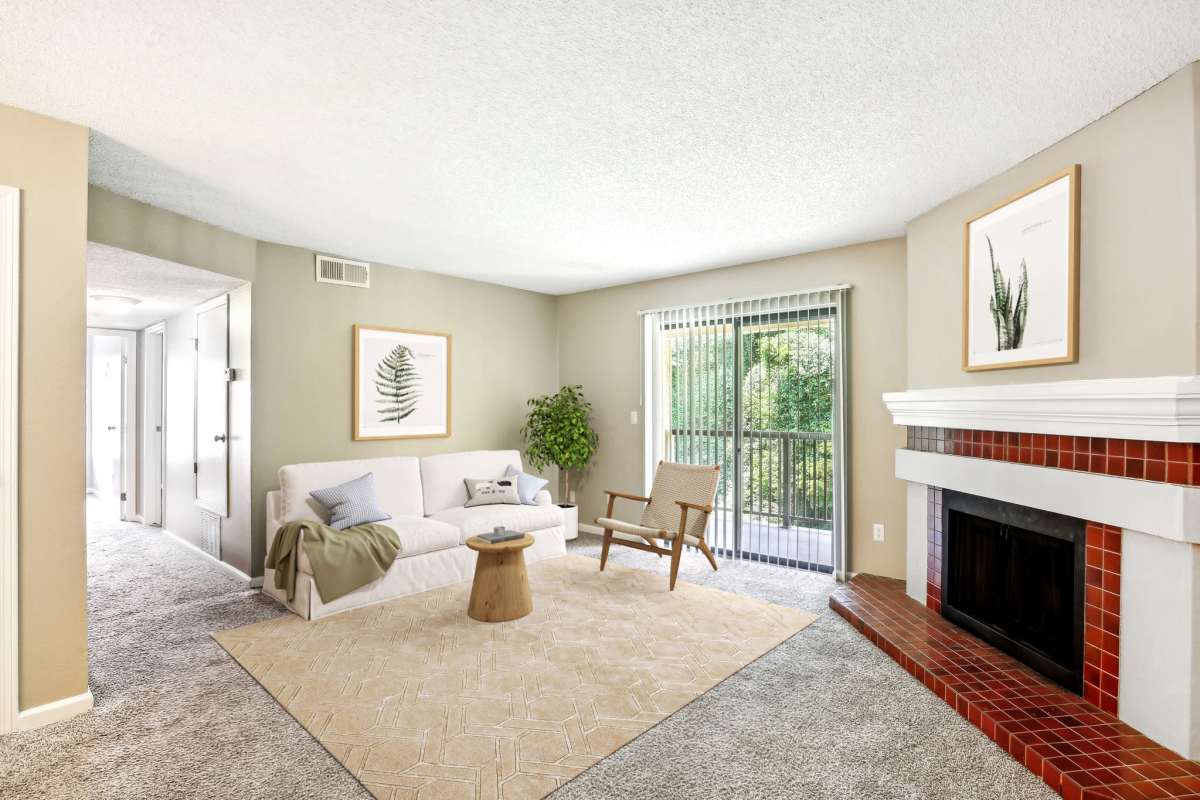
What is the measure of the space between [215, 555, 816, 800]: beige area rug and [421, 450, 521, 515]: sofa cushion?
3.00 ft

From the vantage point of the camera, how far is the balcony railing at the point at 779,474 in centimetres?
457

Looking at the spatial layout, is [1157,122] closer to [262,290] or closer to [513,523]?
[513,523]

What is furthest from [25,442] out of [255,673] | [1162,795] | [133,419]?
[133,419]

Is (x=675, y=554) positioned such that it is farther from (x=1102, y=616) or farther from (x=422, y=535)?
(x=1102, y=616)

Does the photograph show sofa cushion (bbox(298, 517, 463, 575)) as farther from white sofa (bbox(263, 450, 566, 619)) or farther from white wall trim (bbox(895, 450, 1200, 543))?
white wall trim (bbox(895, 450, 1200, 543))

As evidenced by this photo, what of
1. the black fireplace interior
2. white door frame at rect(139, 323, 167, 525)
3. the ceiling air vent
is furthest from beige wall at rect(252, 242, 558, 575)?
the black fireplace interior

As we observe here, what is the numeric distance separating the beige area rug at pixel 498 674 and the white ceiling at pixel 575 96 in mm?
2522

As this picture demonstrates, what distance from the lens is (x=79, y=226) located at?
8.32 feet

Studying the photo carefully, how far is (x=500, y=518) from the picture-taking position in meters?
4.60

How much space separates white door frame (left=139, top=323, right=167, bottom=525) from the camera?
19.9 ft

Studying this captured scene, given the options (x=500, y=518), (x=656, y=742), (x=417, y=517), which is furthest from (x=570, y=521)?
(x=656, y=742)

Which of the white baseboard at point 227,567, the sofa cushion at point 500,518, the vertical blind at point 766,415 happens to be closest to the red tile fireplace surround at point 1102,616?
the vertical blind at point 766,415

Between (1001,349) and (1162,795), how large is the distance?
1.93 metres

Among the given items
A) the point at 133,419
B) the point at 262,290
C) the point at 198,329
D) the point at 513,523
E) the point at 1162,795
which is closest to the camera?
the point at 1162,795
